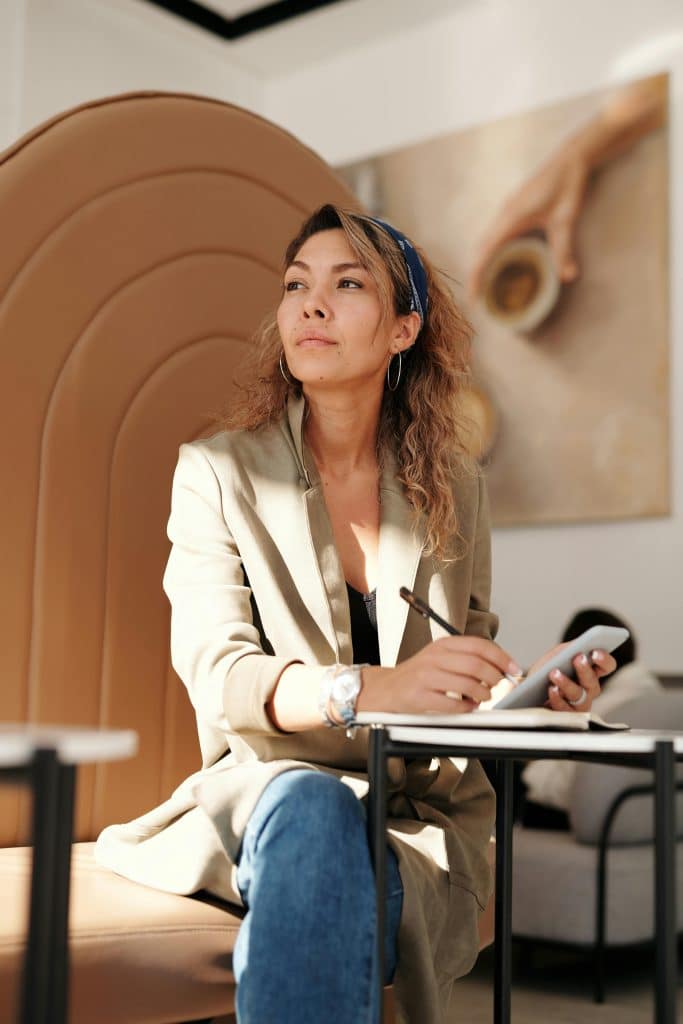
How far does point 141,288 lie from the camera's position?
2.13 m

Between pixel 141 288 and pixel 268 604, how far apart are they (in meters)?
0.74

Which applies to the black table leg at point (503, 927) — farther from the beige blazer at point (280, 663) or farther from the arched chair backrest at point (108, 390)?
the arched chair backrest at point (108, 390)

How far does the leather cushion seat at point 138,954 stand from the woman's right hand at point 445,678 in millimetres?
360

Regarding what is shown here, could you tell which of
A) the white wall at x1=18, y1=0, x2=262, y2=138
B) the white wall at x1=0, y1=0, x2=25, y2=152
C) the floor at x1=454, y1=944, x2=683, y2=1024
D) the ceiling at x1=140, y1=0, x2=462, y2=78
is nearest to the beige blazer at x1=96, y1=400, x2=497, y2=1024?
the floor at x1=454, y1=944, x2=683, y2=1024

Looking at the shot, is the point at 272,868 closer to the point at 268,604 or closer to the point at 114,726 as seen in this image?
the point at 268,604

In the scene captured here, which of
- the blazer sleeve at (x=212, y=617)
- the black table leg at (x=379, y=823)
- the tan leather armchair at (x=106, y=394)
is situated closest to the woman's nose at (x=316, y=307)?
the blazer sleeve at (x=212, y=617)

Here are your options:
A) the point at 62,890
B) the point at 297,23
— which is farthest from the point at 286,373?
the point at 297,23

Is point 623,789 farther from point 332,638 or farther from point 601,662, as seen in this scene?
point 601,662

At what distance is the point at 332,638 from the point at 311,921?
47 centimetres

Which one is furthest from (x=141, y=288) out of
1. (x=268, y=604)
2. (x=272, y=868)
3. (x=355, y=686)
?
(x=272, y=868)

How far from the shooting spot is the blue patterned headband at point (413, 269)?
6.34 ft

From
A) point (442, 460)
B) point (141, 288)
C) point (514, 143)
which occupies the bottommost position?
point (442, 460)

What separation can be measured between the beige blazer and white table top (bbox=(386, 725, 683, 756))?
225 mm

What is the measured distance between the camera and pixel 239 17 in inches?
211
